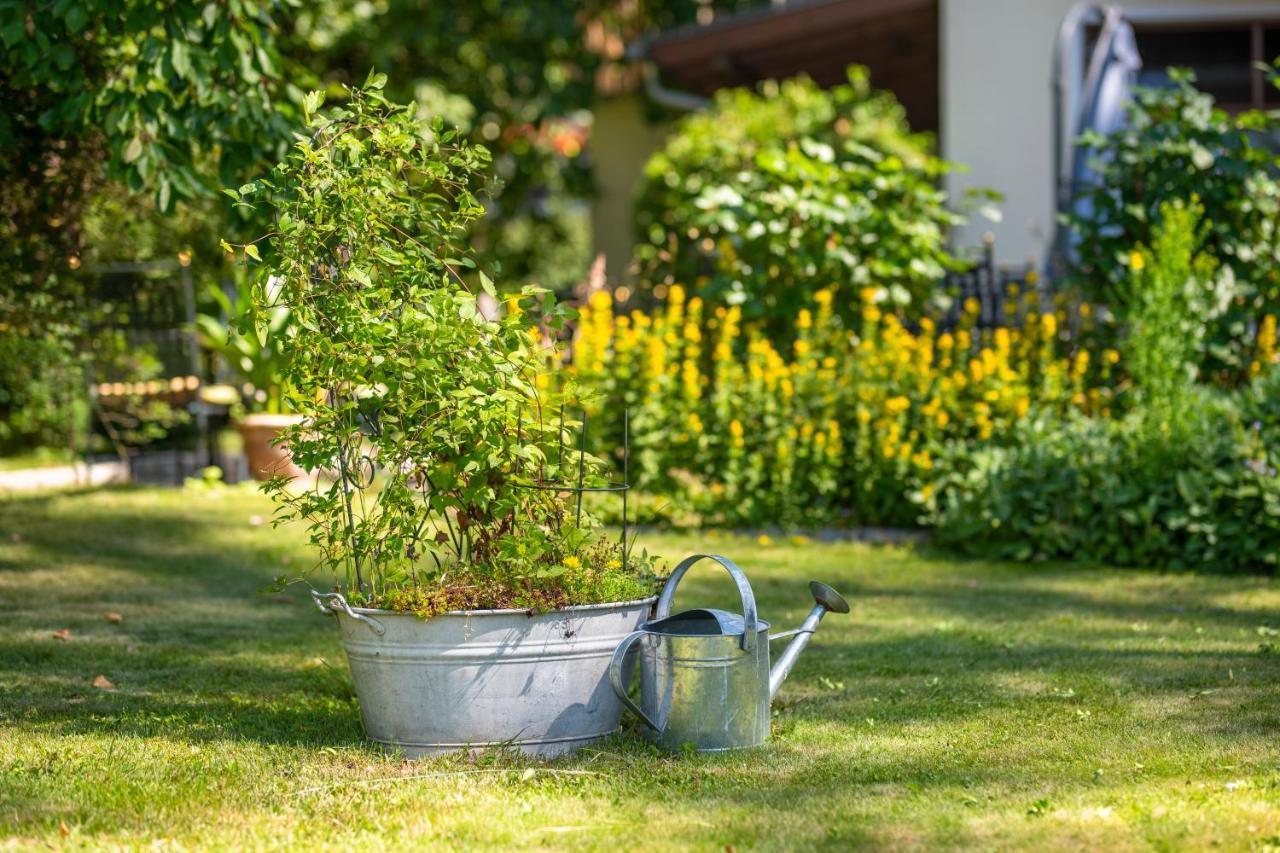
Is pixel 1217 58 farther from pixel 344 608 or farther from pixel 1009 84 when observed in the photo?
pixel 344 608

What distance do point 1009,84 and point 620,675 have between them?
7342mm

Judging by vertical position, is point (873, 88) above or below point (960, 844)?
above

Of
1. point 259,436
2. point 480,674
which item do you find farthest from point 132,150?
point 259,436

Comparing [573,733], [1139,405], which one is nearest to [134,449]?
[1139,405]

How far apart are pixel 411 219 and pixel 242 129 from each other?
212 centimetres

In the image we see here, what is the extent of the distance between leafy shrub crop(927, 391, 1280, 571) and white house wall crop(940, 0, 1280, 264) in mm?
2871

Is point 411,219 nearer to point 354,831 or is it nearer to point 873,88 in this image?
point 354,831

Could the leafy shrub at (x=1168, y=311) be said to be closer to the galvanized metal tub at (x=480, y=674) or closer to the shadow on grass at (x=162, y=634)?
the shadow on grass at (x=162, y=634)

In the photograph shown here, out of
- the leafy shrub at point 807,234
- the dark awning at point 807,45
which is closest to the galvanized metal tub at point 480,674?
the leafy shrub at point 807,234

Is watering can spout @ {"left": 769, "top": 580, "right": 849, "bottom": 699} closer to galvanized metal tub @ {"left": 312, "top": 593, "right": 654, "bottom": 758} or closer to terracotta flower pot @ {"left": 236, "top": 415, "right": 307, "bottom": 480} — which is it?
galvanized metal tub @ {"left": 312, "top": 593, "right": 654, "bottom": 758}

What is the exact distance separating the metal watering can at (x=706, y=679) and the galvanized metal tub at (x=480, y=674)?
11 cm

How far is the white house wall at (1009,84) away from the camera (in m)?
9.91

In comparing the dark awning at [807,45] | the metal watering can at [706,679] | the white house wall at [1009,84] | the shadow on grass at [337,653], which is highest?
the dark awning at [807,45]

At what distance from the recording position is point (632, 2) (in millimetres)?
16766
